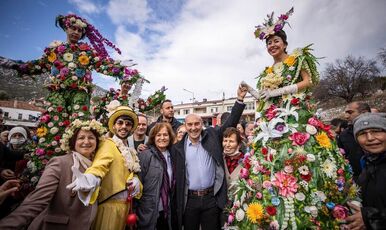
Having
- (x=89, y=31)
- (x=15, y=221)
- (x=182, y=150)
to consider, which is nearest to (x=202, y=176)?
(x=182, y=150)

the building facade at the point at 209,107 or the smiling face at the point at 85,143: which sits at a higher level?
the building facade at the point at 209,107

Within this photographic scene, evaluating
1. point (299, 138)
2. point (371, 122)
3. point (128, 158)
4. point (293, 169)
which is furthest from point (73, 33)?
point (371, 122)

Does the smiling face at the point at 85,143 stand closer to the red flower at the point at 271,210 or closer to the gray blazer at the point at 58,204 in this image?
the gray blazer at the point at 58,204

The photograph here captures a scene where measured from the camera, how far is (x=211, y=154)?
3.39 metres

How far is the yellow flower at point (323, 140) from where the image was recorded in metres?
2.54

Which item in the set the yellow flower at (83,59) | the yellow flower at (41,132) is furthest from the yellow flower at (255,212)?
the yellow flower at (83,59)

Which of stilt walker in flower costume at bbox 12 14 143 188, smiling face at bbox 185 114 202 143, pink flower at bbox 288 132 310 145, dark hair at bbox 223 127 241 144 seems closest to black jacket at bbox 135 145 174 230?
smiling face at bbox 185 114 202 143

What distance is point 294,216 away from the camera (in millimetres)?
2217

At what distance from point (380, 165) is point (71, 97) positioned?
5181 millimetres

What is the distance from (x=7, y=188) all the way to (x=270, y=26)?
13.4 ft

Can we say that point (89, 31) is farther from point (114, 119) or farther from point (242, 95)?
point (242, 95)

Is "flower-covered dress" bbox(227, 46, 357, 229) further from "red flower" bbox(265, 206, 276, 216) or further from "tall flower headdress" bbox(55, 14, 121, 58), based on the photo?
"tall flower headdress" bbox(55, 14, 121, 58)

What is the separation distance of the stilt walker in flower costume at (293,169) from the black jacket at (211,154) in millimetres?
298

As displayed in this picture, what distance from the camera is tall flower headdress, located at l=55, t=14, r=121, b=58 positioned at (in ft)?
15.5
